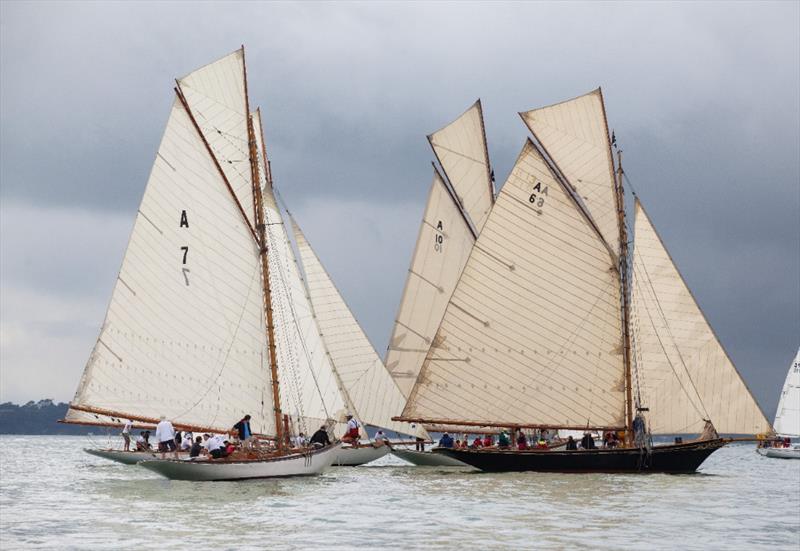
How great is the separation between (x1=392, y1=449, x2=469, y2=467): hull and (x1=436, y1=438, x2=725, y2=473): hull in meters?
10.3

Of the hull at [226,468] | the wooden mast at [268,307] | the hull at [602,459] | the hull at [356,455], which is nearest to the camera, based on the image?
the hull at [226,468]

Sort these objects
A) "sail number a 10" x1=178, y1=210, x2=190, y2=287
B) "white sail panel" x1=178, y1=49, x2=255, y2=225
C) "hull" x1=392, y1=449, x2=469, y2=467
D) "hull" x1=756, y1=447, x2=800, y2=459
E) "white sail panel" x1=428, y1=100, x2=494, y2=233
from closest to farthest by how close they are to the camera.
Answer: "sail number a 10" x1=178, y1=210, x2=190, y2=287 < "white sail panel" x1=178, y1=49, x2=255, y2=225 < "hull" x1=392, y1=449, x2=469, y2=467 < "white sail panel" x1=428, y1=100, x2=494, y2=233 < "hull" x1=756, y1=447, x2=800, y2=459

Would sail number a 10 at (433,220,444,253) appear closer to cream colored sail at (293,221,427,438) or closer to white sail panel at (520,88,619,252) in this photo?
cream colored sail at (293,221,427,438)

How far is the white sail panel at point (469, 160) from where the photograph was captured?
82.6 metres

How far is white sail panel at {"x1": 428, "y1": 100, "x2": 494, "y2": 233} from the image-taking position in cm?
8256

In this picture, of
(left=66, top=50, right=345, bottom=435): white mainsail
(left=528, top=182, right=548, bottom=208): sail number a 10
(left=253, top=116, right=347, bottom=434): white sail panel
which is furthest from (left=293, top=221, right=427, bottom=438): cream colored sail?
(left=66, top=50, right=345, bottom=435): white mainsail

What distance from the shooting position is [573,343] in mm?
64062

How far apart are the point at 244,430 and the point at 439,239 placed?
102 feet

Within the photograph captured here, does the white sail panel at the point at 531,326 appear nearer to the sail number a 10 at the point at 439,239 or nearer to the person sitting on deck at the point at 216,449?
the person sitting on deck at the point at 216,449

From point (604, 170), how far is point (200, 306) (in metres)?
23.7

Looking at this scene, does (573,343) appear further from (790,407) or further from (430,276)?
(790,407)

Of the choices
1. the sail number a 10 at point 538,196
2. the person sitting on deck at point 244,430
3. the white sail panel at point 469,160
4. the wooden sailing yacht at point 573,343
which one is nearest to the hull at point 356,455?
the wooden sailing yacht at point 573,343

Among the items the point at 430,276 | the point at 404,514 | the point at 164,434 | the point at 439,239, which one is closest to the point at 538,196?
the point at 439,239

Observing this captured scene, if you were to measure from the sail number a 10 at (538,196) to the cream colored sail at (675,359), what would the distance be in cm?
543
